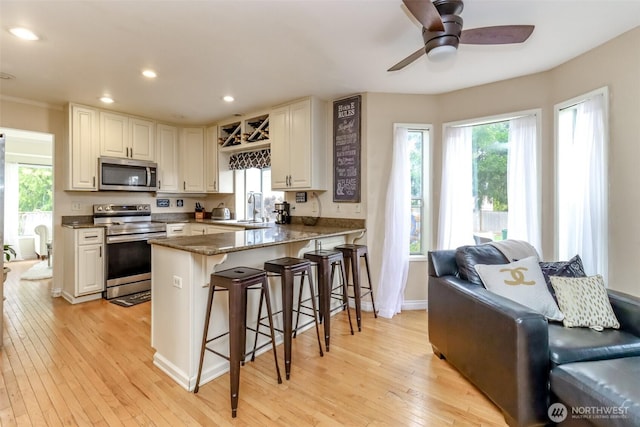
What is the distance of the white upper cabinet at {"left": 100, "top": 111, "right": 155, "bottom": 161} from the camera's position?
4.02 metres

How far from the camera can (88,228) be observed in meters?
3.72

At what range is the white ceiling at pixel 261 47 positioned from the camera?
1.95 m

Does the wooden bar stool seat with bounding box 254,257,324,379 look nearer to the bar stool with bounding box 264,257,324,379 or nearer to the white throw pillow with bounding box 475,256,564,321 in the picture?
the bar stool with bounding box 264,257,324,379

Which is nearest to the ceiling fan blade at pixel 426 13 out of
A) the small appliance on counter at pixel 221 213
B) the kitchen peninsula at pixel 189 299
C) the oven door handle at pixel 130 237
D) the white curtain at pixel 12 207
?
the kitchen peninsula at pixel 189 299

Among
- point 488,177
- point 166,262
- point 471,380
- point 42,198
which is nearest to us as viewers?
point 471,380

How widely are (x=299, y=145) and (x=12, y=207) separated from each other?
642 centimetres

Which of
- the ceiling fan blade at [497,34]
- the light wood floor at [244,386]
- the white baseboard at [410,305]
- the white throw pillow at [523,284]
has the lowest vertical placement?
the light wood floor at [244,386]

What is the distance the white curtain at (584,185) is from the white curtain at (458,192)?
79 centimetres

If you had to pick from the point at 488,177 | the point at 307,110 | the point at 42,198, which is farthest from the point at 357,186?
the point at 42,198

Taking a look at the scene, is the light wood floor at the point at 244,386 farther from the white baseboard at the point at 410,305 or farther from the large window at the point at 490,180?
the large window at the point at 490,180

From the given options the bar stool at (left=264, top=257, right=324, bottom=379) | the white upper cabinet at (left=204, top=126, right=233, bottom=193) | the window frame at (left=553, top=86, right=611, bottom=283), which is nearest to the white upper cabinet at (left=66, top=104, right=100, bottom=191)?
the white upper cabinet at (left=204, top=126, right=233, bottom=193)

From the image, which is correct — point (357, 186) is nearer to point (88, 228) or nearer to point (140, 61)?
point (140, 61)

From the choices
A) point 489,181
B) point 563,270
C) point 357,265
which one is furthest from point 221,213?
point 563,270

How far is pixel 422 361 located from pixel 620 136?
223 centimetres
